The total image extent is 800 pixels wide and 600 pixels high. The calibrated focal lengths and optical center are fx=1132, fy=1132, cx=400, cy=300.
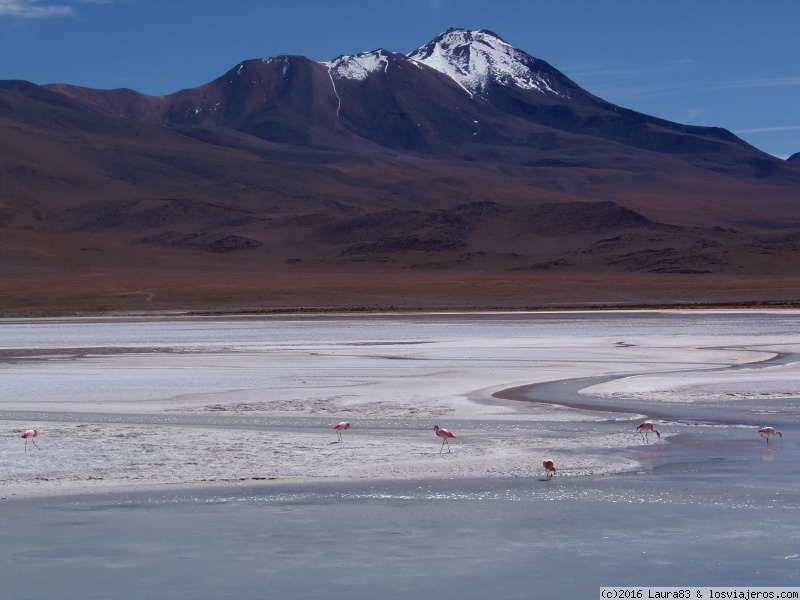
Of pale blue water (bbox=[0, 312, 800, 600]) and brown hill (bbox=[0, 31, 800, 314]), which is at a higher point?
brown hill (bbox=[0, 31, 800, 314])

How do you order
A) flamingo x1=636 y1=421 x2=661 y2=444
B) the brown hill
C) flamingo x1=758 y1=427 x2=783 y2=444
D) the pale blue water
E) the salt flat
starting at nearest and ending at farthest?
the pale blue water < the salt flat < flamingo x1=758 y1=427 x2=783 y2=444 < flamingo x1=636 y1=421 x2=661 y2=444 < the brown hill

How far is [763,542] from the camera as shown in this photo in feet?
24.2

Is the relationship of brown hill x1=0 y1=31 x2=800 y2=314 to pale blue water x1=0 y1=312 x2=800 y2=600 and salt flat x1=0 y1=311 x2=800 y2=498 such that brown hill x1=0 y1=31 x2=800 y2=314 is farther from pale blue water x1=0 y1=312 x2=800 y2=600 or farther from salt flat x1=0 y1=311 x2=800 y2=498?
pale blue water x1=0 y1=312 x2=800 y2=600

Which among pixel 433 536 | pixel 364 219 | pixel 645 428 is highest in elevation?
pixel 364 219

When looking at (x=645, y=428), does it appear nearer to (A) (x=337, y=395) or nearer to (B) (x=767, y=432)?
(B) (x=767, y=432)

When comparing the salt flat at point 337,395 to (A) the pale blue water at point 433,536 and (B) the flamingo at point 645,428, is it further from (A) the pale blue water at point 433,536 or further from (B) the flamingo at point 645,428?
(A) the pale blue water at point 433,536

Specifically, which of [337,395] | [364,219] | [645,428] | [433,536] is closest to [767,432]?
[645,428]

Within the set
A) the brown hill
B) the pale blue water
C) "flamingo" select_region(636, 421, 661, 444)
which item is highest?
the brown hill

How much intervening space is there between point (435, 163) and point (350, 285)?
345 ft

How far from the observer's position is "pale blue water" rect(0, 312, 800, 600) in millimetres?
6656

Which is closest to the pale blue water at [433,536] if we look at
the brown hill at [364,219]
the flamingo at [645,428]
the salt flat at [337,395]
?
the flamingo at [645,428]

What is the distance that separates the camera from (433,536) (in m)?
7.68

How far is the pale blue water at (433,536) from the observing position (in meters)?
6.66

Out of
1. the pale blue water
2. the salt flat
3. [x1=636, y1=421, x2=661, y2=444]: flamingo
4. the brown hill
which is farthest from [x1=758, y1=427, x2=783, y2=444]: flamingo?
the brown hill
